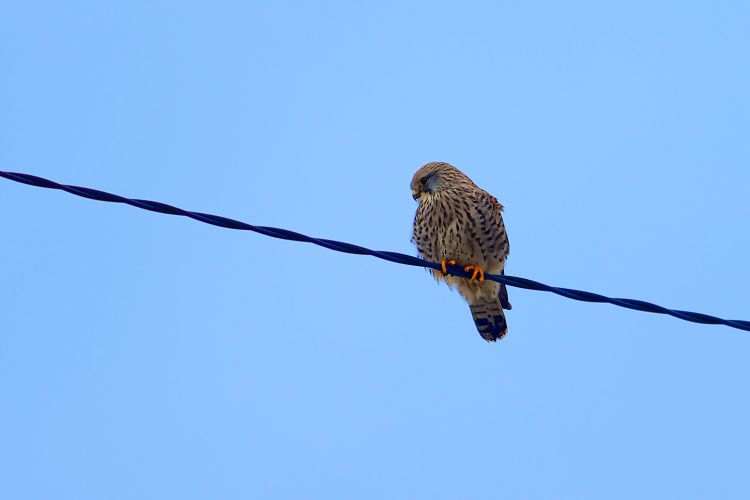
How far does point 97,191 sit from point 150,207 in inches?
7.3

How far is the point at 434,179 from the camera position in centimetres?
694

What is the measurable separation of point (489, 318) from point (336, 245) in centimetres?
320

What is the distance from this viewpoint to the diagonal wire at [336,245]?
3689 mm

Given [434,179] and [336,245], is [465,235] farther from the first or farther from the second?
[336,245]

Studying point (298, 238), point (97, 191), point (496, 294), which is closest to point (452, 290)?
point (496, 294)

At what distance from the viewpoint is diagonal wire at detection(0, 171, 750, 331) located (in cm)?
369

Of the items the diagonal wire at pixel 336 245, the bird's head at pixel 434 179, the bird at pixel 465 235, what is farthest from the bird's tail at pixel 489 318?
the diagonal wire at pixel 336 245

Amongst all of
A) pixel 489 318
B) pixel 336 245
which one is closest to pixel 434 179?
pixel 489 318

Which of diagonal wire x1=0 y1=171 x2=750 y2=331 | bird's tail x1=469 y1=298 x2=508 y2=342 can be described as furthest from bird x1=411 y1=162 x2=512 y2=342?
diagonal wire x1=0 y1=171 x2=750 y2=331

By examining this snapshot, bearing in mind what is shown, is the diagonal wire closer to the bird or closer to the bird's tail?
the bird

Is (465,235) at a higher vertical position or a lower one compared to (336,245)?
higher

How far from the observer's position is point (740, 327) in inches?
170

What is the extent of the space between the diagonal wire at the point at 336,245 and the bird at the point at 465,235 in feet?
5.76

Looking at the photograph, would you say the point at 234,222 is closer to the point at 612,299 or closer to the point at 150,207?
the point at 150,207
